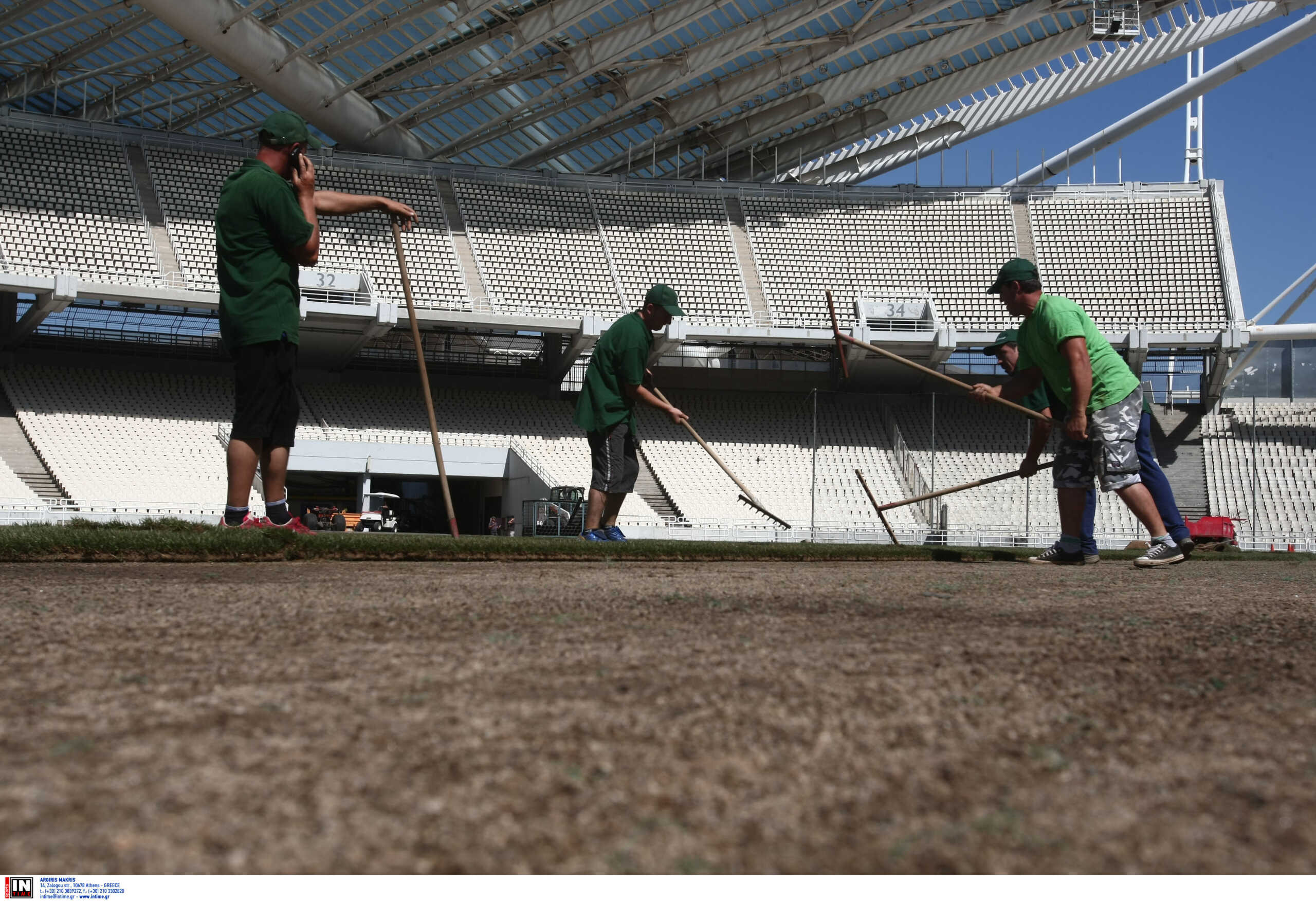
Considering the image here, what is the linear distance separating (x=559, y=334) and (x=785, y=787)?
2982 cm

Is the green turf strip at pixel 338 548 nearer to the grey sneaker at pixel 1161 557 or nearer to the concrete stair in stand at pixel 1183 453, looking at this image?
the grey sneaker at pixel 1161 557

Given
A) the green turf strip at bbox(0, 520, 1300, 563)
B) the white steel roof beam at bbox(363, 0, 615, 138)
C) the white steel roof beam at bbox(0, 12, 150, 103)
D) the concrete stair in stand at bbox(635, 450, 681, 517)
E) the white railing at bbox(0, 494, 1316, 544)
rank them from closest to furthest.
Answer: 1. the green turf strip at bbox(0, 520, 1300, 563)
2. the white railing at bbox(0, 494, 1316, 544)
3. the white steel roof beam at bbox(363, 0, 615, 138)
4. the white steel roof beam at bbox(0, 12, 150, 103)
5. the concrete stair in stand at bbox(635, 450, 681, 517)

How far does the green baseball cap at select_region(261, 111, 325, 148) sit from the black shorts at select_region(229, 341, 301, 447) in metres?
1.06

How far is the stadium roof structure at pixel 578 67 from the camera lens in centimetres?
2502

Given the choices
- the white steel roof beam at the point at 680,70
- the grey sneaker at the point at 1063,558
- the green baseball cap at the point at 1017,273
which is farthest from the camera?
the white steel roof beam at the point at 680,70

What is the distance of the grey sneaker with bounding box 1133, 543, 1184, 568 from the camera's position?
6.48 m

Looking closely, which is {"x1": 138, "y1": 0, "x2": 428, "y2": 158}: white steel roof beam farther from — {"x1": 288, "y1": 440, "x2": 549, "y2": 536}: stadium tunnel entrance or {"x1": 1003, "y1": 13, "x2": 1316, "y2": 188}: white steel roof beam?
{"x1": 1003, "y1": 13, "x2": 1316, "y2": 188}: white steel roof beam

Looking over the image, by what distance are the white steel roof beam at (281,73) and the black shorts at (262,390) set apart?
824 inches

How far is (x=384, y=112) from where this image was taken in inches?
1219

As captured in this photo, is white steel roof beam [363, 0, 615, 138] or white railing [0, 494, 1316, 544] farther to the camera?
white steel roof beam [363, 0, 615, 138]

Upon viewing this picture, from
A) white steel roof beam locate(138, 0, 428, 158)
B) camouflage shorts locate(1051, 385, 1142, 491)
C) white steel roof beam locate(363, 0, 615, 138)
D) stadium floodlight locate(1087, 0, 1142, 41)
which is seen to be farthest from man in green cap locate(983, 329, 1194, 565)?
stadium floodlight locate(1087, 0, 1142, 41)

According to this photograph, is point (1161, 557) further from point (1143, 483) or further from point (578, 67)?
point (578, 67)

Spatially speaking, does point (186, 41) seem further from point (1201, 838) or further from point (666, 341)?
point (1201, 838)

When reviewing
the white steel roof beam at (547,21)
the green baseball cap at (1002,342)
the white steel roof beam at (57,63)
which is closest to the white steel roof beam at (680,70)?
the white steel roof beam at (547,21)
